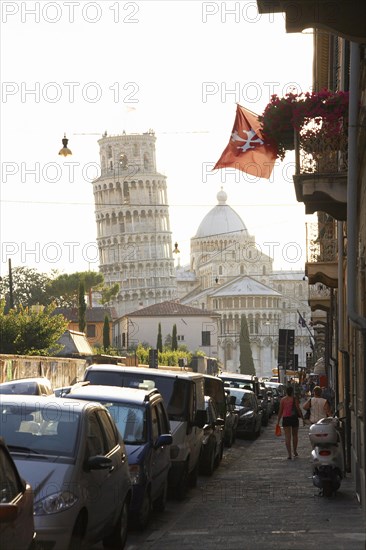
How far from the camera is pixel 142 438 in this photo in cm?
1495

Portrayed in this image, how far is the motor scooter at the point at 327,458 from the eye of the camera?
58.5ft

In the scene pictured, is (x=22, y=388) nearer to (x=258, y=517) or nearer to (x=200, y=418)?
(x=200, y=418)

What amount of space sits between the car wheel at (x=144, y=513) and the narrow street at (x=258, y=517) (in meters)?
0.12

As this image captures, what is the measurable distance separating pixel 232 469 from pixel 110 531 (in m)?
13.0

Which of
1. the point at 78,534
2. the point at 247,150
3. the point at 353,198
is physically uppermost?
the point at 247,150

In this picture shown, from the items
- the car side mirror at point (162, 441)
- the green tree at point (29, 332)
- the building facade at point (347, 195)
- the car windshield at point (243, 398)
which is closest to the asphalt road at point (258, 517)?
the building facade at point (347, 195)

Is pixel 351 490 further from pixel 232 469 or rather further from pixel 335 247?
pixel 335 247

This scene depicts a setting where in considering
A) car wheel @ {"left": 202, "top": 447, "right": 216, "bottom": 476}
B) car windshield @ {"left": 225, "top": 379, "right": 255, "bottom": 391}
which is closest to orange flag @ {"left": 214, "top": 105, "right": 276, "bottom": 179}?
car wheel @ {"left": 202, "top": 447, "right": 216, "bottom": 476}

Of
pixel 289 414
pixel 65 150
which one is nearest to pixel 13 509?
pixel 289 414

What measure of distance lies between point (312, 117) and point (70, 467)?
8.38 metres

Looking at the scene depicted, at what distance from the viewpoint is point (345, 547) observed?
40.9 ft

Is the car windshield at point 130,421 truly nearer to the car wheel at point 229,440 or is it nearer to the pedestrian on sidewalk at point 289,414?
the pedestrian on sidewalk at point 289,414

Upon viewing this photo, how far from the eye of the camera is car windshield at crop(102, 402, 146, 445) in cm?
1496

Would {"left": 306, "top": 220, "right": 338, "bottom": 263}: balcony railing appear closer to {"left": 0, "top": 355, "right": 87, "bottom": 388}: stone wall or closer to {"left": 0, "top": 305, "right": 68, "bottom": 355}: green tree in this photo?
{"left": 0, "top": 355, "right": 87, "bottom": 388}: stone wall
